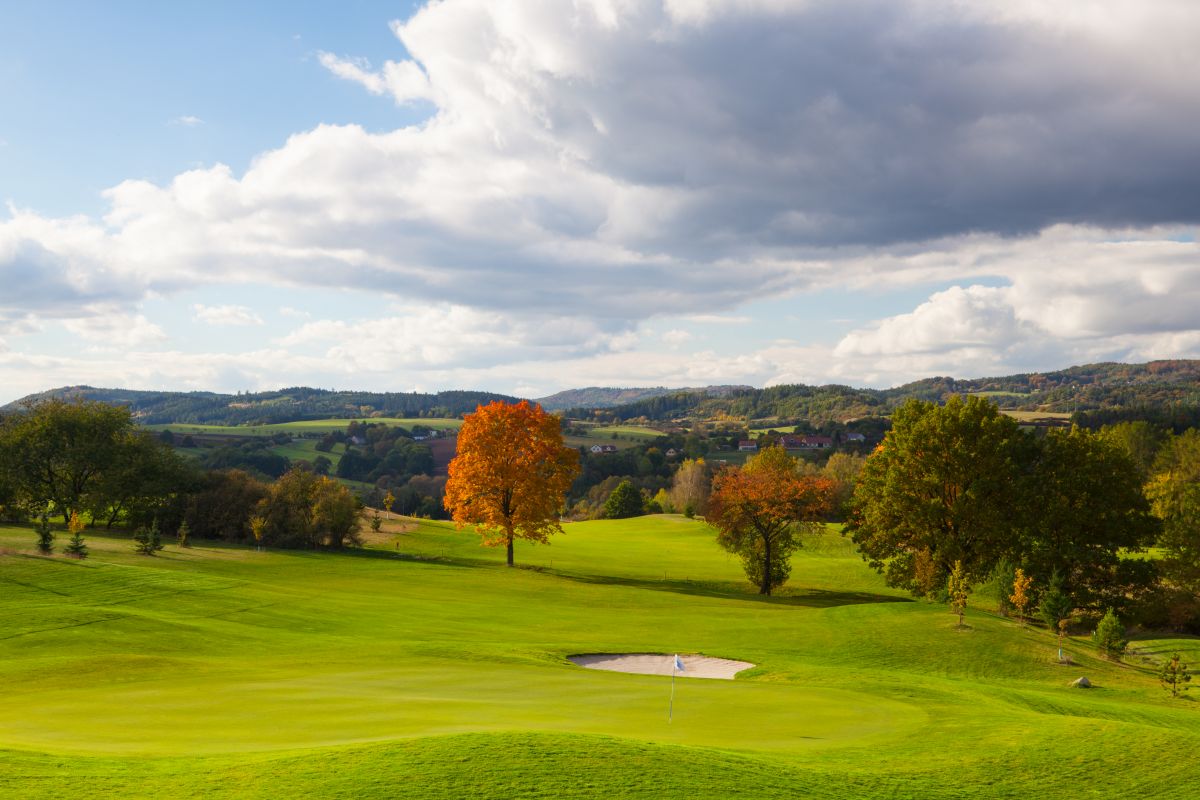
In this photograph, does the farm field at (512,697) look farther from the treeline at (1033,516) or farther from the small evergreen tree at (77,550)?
the treeline at (1033,516)

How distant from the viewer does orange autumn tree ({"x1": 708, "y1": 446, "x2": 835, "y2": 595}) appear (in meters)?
61.9

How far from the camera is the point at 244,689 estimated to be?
74.5ft

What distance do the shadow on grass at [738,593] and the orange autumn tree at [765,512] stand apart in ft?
7.46

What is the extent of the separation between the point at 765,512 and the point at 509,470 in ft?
67.6

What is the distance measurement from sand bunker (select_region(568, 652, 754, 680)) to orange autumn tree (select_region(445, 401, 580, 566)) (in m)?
30.9

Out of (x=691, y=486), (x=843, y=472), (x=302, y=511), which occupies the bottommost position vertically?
(x=691, y=486)

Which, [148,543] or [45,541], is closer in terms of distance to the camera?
[45,541]

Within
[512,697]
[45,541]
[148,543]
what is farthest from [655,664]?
[148,543]

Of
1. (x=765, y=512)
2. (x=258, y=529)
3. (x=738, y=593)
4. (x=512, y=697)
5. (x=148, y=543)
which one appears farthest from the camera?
(x=258, y=529)

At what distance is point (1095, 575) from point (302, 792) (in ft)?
181

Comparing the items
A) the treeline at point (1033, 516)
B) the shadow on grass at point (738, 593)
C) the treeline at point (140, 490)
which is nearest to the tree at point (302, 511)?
the treeline at point (140, 490)

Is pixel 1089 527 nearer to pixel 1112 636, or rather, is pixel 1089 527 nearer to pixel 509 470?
pixel 1112 636

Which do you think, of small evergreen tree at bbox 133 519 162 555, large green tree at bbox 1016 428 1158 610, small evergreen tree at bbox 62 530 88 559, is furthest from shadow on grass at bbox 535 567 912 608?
small evergreen tree at bbox 62 530 88 559

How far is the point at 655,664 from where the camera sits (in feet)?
109
